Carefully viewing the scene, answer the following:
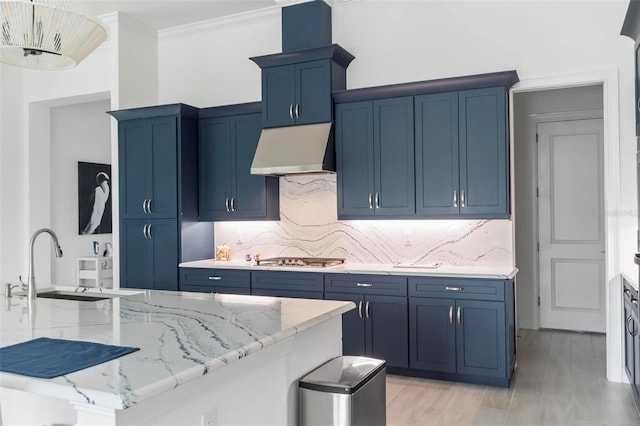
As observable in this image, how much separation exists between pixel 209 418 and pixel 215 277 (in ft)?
11.0

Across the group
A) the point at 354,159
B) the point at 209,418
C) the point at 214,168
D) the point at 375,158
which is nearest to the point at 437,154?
the point at 375,158

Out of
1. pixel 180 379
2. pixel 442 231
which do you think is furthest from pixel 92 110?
pixel 180 379

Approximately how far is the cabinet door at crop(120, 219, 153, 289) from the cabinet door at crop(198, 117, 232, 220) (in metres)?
0.64

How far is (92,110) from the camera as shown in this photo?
7.35 metres

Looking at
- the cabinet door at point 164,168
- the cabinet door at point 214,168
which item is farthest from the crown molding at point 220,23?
the cabinet door at point 164,168

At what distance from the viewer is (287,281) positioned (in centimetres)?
482

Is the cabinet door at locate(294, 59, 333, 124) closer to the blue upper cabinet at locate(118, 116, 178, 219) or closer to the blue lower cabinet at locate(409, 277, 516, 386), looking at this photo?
the blue upper cabinet at locate(118, 116, 178, 219)

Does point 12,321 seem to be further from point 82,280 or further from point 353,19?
point 82,280

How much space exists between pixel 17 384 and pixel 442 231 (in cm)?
381

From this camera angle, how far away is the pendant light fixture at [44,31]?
250 cm

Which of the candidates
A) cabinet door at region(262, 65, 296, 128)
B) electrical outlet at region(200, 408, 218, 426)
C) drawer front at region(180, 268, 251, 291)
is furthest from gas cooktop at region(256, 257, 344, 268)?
electrical outlet at region(200, 408, 218, 426)

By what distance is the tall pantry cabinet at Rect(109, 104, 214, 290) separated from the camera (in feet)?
17.5

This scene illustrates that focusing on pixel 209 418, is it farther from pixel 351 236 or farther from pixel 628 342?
pixel 351 236

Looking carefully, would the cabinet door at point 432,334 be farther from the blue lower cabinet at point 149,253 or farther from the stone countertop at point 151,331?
the blue lower cabinet at point 149,253
